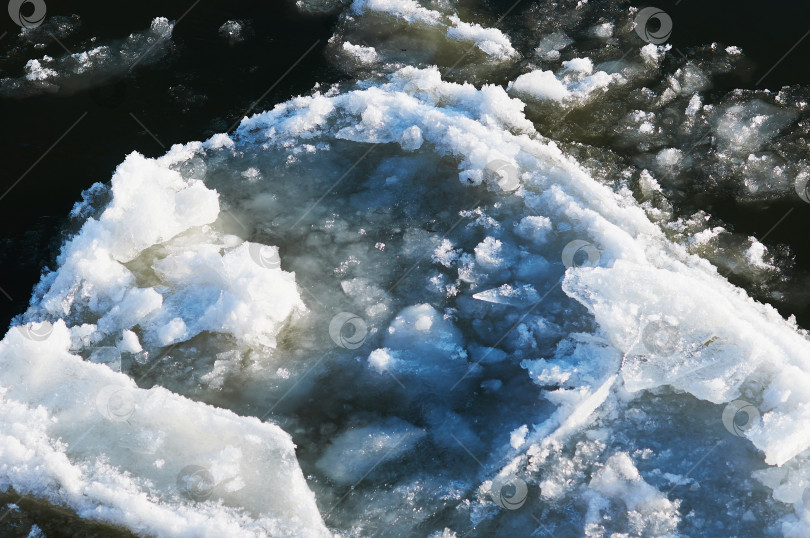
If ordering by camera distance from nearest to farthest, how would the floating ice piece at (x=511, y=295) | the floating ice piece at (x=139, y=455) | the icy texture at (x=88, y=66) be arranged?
the floating ice piece at (x=139, y=455), the floating ice piece at (x=511, y=295), the icy texture at (x=88, y=66)

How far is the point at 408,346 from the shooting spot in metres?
4.11

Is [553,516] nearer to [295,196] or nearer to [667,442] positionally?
[667,442]

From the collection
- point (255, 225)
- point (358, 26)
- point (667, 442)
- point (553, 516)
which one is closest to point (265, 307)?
point (255, 225)

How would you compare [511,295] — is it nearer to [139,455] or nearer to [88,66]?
[139,455]

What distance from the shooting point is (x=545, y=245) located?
4559mm

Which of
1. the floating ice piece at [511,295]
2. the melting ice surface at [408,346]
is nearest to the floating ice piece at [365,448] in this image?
the melting ice surface at [408,346]

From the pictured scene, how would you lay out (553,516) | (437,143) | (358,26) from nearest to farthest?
(553,516) < (437,143) < (358,26)

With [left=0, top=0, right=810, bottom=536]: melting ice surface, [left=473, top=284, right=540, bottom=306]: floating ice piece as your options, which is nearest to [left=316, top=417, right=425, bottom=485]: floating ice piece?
[left=0, top=0, right=810, bottom=536]: melting ice surface

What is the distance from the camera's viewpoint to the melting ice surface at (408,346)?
3527mm

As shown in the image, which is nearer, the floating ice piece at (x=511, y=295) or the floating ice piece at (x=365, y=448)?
the floating ice piece at (x=365, y=448)

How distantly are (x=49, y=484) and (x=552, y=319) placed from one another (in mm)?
2678

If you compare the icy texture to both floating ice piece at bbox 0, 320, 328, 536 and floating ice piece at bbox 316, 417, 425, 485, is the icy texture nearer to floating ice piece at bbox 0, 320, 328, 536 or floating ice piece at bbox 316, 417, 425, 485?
floating ice piece at bbox 0, 320, 328, 536

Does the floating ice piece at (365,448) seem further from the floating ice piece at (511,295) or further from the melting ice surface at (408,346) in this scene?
the floating ice piece at (511,295)

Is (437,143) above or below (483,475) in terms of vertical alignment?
above
